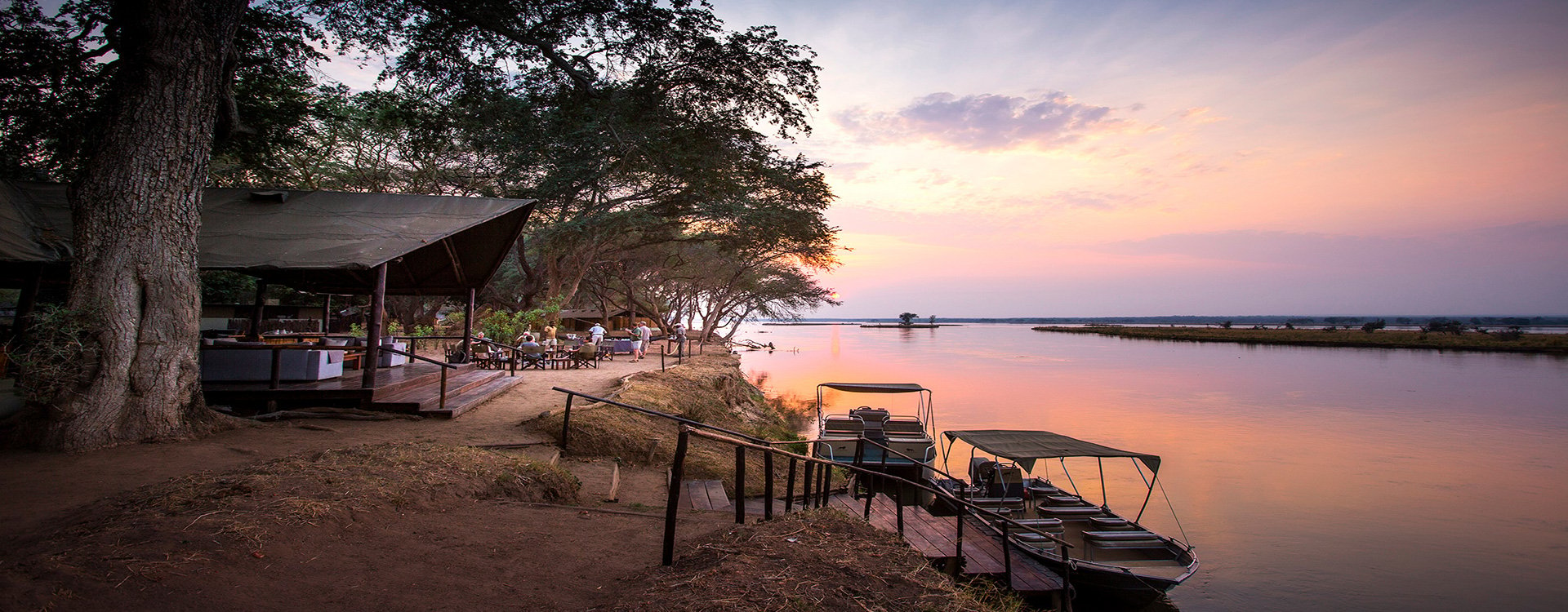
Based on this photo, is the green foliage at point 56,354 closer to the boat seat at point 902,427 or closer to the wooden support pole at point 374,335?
the wooden support pole at point 374,335

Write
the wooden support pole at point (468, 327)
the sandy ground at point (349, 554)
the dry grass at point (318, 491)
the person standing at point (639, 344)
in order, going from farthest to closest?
the person standing at point (639, 344) < the wooden support pole at point (468, 327) < the dry grass at point (318, 491) < the sandy ground at point (349, 554)

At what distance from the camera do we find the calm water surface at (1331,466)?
10739 mm

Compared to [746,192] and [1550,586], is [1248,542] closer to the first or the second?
[1550,586]

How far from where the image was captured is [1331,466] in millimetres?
18672

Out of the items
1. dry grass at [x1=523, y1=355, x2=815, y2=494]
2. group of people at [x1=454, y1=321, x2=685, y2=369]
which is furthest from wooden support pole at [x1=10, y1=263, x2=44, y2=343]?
group of people at [x1=454, y1=321, x2=685, y2=369]

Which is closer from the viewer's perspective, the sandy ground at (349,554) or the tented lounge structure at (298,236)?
the sandy ground at (349,554)

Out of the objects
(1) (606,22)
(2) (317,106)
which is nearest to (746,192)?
(1) (606,22)

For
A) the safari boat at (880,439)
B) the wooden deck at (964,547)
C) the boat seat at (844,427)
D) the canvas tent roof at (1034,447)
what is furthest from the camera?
the boat seat at (844,427)

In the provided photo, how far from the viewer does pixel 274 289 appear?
2759 cm

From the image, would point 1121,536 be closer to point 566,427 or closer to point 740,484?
point 740,484

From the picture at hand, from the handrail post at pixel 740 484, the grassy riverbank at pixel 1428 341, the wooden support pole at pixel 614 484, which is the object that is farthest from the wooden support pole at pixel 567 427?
the grassy riverbank at pixel 1428 341

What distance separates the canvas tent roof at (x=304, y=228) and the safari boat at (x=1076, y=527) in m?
7.50

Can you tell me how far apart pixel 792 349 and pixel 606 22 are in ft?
197

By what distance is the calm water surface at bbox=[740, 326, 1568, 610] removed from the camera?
1074 cm
